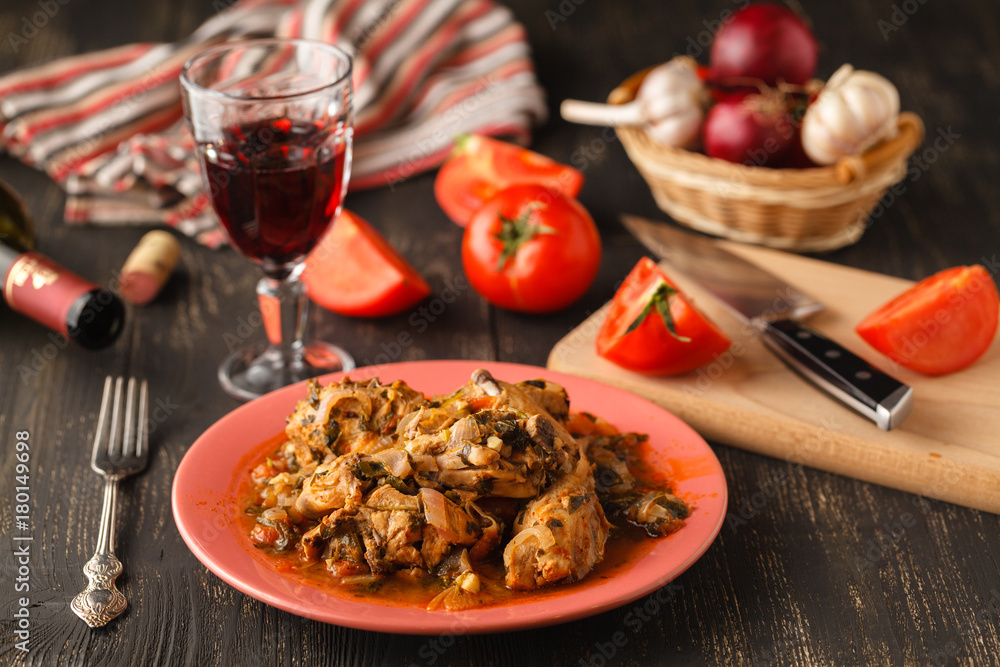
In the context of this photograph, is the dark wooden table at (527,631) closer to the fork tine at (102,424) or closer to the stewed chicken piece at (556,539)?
the fork tine at (102,424)

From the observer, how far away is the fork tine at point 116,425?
8.04 ft

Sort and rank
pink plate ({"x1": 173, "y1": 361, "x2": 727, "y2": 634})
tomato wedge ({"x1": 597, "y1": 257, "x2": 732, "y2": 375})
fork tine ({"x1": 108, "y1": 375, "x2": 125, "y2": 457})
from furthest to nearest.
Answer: tomato wedge ({"x1": 597, "y1": 257, "x2": 732, "y2": 375})
fork tine ({"x1": 108, "y1": 375, "x2": 125, "y2": 457})
pink plate ({"x1": 173, "y1": 361, "x2": 727, "y2": 634})

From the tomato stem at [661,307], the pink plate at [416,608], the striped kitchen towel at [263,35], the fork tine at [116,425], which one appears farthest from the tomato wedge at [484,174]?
the fork tine at [116,425]

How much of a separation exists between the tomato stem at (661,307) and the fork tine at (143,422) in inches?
52.5

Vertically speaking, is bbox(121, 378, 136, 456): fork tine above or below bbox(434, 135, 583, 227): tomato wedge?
above

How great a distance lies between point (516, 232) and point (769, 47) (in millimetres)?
1295

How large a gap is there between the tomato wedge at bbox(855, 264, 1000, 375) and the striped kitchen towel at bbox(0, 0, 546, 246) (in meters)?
2.09

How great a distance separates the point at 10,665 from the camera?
1.85 metres

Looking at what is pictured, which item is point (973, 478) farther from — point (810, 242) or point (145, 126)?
point (145, 126)

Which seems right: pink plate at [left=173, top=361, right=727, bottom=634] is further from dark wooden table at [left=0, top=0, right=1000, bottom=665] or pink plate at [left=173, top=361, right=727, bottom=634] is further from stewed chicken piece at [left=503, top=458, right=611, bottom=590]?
dark wooden table at [left=0, top=0, right=1000, bottom=665]

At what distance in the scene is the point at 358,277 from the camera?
3.14 metres
